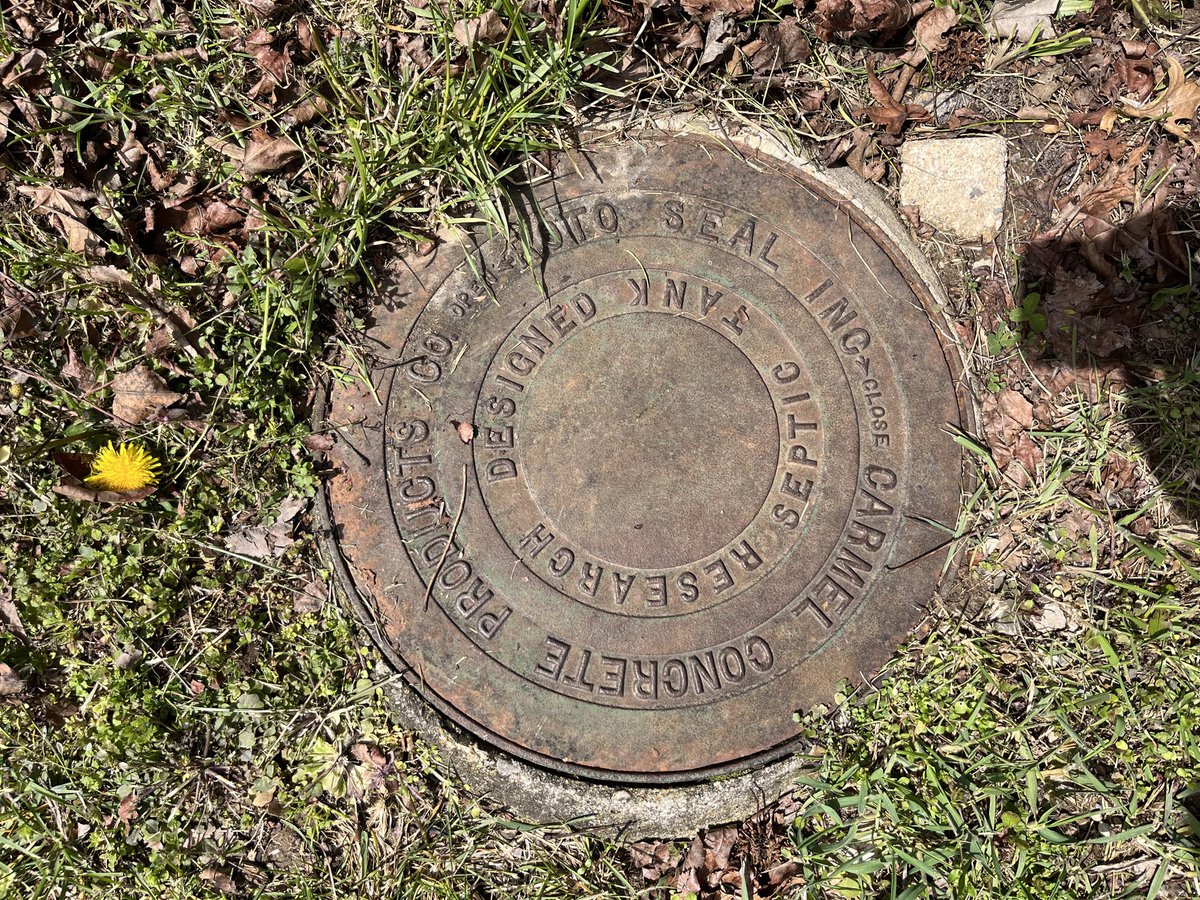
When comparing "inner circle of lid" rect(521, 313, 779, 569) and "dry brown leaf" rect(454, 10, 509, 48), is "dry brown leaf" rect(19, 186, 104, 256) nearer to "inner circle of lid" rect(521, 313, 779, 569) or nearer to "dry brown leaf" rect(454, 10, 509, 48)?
"dry brown leaf" rect(454, 10, 509, 48)

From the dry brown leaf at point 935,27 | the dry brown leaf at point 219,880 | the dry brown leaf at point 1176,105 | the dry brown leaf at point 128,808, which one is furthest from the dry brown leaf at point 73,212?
the dry brown leaf at point 1176,105

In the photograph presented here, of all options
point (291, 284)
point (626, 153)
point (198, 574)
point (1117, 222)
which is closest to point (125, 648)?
point (198, 574)

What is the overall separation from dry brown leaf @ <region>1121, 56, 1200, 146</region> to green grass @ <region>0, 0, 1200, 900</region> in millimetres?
764

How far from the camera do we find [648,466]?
6.77 ft

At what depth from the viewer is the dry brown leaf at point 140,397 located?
2.15m

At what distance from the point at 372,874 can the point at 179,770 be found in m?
0.59

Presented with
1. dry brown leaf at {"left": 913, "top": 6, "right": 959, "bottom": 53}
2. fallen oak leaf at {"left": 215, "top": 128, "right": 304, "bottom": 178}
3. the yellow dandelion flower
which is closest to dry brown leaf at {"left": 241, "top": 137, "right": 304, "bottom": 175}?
fallen oak leaf at {"left": 215, "top": 128, "right": 304, "bottom": 178}

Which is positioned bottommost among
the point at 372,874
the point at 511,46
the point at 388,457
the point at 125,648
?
the point at 372,874

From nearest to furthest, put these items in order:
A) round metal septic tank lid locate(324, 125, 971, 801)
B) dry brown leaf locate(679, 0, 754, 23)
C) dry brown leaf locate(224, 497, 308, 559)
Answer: round metal septic tank lid locate(324, 125, 971, 801)
dry brown leaf locate(224, 497, 308, 559)
dry brown leaf locate(679, 0, 754, 23)

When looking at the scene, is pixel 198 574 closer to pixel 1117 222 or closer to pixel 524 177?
pixel 524 177

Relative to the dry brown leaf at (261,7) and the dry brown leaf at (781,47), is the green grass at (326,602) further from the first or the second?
the dry brown leaf at (781,47)

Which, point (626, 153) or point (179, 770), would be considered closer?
point (179, 770)

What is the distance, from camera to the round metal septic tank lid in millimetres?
2014

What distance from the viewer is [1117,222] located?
2287mm
